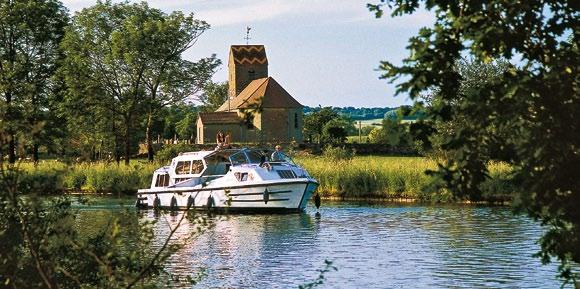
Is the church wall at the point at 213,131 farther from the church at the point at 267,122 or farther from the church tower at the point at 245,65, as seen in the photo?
the church tower at the point at 245,65

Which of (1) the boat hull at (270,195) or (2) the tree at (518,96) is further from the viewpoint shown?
(1) the boat hull at (270,195)

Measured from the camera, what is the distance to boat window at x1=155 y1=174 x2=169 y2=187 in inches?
1866

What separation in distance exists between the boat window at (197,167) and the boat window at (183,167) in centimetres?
25

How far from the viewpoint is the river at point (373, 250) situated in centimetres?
2245

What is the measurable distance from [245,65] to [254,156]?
84433 mm

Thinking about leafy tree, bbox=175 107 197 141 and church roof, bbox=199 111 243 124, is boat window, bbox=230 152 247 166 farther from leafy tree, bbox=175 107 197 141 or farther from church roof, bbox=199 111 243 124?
leafy tree, bbox=175 107 197 141

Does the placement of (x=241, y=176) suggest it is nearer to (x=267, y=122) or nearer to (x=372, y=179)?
(x=372, y=179)

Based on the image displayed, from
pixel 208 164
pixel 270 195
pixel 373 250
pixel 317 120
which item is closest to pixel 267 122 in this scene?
pixel 317 120

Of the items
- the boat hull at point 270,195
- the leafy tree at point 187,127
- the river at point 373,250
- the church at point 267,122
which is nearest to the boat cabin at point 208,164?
the boat hull at point 270,195

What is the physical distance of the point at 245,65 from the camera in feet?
420

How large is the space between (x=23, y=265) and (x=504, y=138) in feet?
17.3

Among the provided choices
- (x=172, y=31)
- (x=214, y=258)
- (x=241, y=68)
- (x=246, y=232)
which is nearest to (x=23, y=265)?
(x=214, y=258)

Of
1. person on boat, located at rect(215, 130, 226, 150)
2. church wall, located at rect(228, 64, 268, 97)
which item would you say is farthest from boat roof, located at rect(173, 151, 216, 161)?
church wall, located at rect(228, 64, 268, 97)

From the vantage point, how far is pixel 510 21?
342 inches
